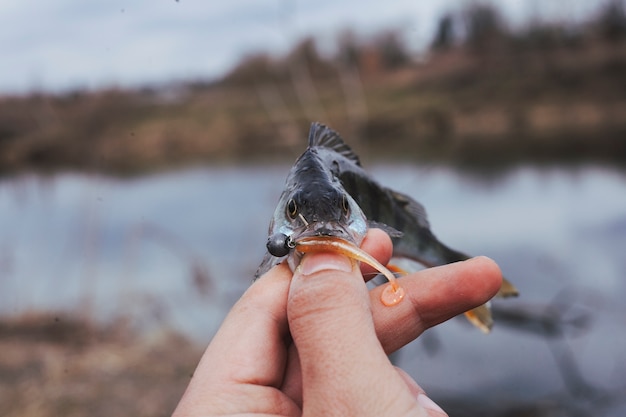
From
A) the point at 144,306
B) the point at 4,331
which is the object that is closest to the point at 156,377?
the point at 144,306

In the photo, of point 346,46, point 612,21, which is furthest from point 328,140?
point 612,21

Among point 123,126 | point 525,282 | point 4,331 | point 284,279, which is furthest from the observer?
point 123,126

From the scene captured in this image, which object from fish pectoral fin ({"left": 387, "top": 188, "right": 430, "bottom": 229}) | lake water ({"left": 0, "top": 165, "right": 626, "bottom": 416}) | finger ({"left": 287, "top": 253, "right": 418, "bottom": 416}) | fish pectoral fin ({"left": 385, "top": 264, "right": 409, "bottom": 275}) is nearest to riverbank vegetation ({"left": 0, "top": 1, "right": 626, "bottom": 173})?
lake water ({"left": 0, "top": 165, "right": 626, "bottom": 416})

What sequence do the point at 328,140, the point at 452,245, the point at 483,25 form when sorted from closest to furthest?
the point at 328,140, the point at 452,245, the point at 483,25

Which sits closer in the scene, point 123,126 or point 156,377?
point 156,377

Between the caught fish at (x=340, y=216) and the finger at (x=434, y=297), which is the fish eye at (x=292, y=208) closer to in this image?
the caught fish at (x=340, y=216)

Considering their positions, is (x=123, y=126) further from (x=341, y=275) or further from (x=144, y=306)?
(x=341, y=275)

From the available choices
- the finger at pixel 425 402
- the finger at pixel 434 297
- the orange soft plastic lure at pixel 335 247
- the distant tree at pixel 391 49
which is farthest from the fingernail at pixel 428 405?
the distant tree at pixel 391 49

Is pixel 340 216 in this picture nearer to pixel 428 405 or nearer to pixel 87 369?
pixel 428 405
